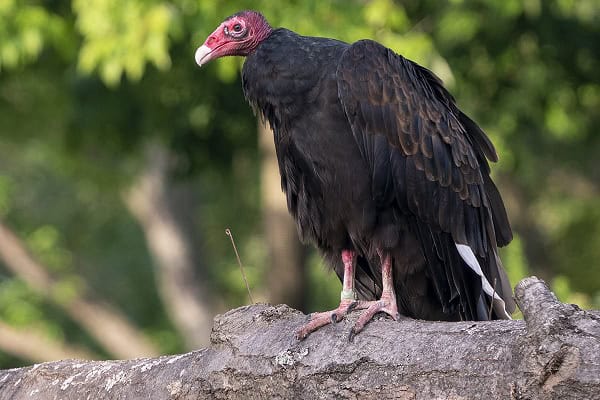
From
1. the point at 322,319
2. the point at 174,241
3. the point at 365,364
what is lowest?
the point at 365,364

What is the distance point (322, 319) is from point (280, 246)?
4.54 metres

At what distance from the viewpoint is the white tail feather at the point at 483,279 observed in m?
3.39

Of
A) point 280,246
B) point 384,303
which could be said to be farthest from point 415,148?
point 280,246

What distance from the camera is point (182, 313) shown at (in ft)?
36.9

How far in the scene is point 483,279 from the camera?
340 cm

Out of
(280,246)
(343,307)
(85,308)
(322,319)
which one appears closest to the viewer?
(322,319)

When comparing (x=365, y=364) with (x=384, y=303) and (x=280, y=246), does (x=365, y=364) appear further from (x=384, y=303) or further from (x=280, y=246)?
(x=280, y=246)

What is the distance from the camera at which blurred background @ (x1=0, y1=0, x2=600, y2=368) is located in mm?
5977

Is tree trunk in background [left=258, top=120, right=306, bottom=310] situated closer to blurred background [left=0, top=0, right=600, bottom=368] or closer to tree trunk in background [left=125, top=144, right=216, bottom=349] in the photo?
blurred background [left=0, top=0, right=600, bottom=368]

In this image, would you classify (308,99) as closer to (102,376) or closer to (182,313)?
(102,376)

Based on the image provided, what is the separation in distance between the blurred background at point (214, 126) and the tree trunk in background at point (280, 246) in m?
0.01

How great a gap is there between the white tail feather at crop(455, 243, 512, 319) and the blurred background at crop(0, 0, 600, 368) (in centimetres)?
60

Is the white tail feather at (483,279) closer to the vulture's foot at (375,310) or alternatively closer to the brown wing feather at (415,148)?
the brown wing feather at (415,148)

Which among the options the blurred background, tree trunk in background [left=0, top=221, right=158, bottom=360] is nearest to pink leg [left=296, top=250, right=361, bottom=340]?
the blurred background
